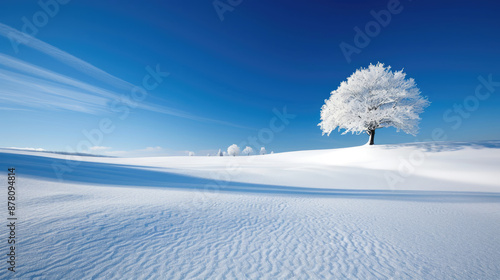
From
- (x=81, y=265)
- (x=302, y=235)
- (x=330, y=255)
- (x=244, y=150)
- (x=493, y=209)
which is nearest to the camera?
(x=81, y=265)

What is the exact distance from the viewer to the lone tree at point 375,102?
1923cm

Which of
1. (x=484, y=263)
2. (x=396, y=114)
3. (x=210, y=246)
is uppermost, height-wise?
(x=396, y=114)

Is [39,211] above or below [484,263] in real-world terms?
above

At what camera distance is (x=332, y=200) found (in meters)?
7.56

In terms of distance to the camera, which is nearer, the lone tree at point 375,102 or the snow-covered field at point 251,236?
the snow-covered field at point 251,236

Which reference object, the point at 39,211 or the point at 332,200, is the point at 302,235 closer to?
the point at 332,200

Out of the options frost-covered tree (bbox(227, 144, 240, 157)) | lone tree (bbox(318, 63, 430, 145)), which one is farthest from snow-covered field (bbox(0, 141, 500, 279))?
frost-covered tree (bbox(227, 144, 240, 157))

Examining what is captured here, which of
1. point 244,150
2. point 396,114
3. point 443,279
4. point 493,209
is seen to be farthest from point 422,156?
point 244,150

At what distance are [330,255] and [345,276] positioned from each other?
0.56m

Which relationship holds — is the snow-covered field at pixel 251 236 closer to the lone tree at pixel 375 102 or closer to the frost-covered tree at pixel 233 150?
the lone tree at pixel 375 102

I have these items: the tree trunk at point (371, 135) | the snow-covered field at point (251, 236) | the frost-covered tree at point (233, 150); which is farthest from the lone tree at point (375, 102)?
the frost-covered tree at point (233, 150)

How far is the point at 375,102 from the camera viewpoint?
2056 cm

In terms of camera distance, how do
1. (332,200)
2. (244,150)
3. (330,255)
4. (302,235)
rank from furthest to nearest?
(244,150)
(332,200)
(302,235)
(330,255)

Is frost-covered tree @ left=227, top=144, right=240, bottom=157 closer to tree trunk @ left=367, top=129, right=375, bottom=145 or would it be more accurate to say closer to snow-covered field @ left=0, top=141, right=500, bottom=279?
tree trunk @ left=367, top=129, right=375, bottom=145
